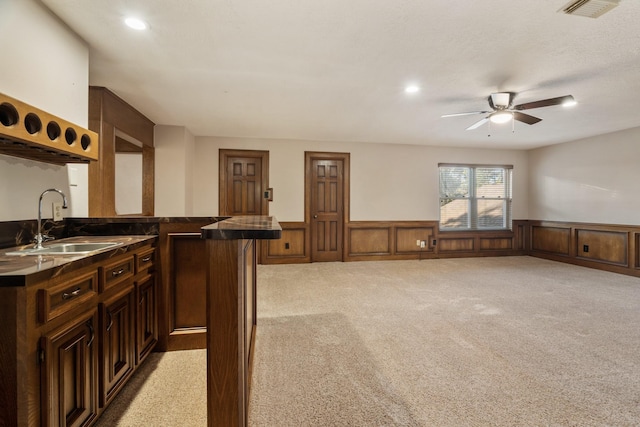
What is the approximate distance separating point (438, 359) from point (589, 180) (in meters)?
5.56

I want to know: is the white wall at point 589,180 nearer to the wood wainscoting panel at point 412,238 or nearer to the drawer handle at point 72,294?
the wood wainscoting panel at point 412,238

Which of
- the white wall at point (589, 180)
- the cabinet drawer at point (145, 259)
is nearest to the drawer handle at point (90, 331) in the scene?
the cabinet drawer at point (145, 259)

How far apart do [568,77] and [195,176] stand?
5417 mm

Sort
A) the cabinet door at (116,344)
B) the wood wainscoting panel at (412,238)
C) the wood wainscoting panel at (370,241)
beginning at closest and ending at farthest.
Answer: the cabinet door at (116,344) → the wood wainscoting panel at (370,241) → the wood wainscoting panel at (412,238)

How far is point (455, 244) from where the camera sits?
6398mm

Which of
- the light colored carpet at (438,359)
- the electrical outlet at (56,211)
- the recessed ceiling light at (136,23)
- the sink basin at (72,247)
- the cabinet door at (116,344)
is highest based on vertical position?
the recessed ceiling light at (136,23)

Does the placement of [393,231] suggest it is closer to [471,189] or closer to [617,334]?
[471,189]

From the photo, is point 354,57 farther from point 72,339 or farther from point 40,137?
point 72,339

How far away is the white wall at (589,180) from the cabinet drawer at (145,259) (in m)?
6.90

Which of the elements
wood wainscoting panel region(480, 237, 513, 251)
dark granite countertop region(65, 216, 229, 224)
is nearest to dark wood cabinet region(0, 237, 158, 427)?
dark granite countertop region(65, 216, 229, 224)

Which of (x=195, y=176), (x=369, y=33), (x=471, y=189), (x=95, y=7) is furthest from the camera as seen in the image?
(x=471, y=189)

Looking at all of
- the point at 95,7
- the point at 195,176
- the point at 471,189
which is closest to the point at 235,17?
the point at 95,7

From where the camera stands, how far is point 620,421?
154cm

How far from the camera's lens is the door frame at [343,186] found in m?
5.80
